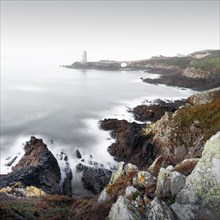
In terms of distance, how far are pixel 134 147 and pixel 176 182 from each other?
70.0ft

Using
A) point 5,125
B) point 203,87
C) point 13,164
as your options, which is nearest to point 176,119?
point 13,164

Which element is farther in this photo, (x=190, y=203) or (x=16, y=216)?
(x=16, y=216)

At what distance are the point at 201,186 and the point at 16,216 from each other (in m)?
9.85

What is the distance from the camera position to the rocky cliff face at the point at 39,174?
2655cm

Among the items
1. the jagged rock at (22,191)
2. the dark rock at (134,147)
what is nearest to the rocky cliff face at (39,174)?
the jagged rock at (22,191)

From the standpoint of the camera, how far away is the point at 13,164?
34.3 metres

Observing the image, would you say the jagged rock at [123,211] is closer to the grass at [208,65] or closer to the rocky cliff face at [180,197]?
the rocky cliff face at [180,197]

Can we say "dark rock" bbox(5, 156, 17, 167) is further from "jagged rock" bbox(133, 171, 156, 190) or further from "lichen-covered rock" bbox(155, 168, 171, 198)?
"lichen-covered rock" bbox(155, 168, 171, 198)

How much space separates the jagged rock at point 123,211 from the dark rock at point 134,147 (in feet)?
65.0

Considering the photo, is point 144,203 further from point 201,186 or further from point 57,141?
point 57,141

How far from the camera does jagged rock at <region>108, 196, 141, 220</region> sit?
494 inches

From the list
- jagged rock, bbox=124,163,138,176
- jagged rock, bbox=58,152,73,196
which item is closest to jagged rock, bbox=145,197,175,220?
jagged rock, bbox=124,163,138,176

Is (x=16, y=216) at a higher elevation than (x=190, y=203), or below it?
below

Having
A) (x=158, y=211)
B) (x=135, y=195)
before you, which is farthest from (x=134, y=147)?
(x=158, y=211)
